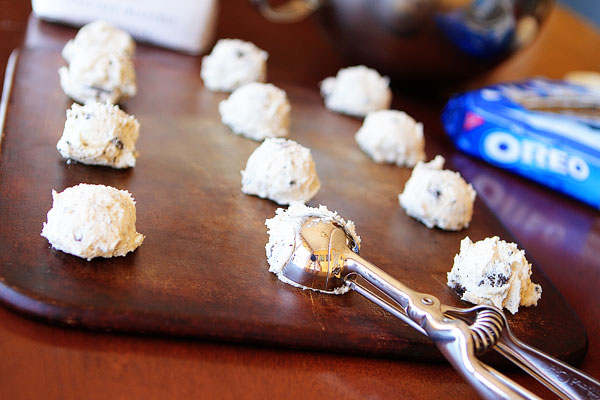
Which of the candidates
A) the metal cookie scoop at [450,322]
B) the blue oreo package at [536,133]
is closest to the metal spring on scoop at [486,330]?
the metal cookie scoop at [450,322]

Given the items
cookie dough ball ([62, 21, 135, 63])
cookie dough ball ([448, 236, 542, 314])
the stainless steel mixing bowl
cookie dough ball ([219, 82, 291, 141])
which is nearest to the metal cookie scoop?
cookie dough ball ([448, 236, 542, 314])

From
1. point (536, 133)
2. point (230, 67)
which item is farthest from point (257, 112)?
point (536, 133)

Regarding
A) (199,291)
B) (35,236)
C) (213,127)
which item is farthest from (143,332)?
(213,127)

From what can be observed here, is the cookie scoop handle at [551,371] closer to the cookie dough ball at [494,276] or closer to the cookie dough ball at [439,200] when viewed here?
the cookie dough ball at [494,276]

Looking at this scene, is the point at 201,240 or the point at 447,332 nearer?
the point at 447,332

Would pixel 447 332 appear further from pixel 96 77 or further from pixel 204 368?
pixel 96 77

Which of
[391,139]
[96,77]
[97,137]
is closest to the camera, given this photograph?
[97,137]

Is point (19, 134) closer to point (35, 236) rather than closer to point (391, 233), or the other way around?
point (35, 236)
